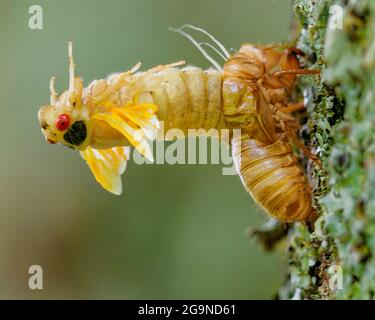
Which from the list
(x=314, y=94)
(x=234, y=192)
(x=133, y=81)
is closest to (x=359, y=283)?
(x=314, y=94)

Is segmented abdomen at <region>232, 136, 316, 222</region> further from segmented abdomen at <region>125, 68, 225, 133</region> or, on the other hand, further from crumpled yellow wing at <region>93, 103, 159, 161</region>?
crumpled yellow wing at <region>93, 103, 159, 161</region>

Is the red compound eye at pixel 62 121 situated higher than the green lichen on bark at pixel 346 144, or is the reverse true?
the red compound eye at pixel 62 121

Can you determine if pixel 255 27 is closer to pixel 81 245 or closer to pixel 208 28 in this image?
pixel 208 28

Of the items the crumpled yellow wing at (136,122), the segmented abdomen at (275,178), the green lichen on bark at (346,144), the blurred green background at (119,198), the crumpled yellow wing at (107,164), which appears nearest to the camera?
the green lichen on bark at (346,144)

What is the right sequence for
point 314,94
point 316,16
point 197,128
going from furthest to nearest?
1. point 197,128
2. point 314,94
3. point 316,16

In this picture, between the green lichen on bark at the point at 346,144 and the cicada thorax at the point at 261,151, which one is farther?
the cicada thorax at the point at 261,151

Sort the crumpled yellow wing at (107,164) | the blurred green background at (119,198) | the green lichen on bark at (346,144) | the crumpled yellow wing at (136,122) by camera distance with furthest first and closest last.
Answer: the blurred green background at (119,198) < the crumpled yellow wing at (107,164) < the crumpled yellow wing at (136,122) < the green lichen on bark at (346,144)

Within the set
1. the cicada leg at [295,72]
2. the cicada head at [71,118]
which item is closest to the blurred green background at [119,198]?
the cicada leg at [295,72]

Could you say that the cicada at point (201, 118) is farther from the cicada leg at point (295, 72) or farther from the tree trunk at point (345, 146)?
the tree trunk at point (345, 146)
